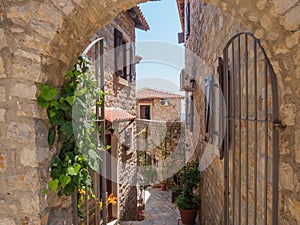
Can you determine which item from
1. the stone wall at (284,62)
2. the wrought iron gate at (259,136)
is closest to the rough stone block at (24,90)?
the stone wall at (284,62)

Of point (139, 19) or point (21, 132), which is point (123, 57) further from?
point (21, 132)

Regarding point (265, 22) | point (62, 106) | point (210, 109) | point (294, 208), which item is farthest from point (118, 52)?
point (294, 208)

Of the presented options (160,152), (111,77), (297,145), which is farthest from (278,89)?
(160,152)

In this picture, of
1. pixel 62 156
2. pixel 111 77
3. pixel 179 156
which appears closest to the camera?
pixel 62 156

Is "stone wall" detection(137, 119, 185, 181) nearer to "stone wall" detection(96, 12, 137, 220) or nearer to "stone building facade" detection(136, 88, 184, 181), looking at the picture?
"stone building facade" detection(136, 88, 184, 181)

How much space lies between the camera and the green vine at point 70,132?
1.66 m

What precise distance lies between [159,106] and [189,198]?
39.5ft

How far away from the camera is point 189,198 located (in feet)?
16.6

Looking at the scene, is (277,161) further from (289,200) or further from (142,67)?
(142,67)

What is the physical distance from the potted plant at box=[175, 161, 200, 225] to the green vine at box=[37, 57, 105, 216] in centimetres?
349

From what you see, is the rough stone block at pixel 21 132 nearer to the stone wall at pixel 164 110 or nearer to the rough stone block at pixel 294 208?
the rough stone block at pixel 294 208

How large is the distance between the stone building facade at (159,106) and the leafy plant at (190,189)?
36.9 feet

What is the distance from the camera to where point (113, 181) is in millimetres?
4996

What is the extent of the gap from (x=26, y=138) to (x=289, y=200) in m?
1.70
